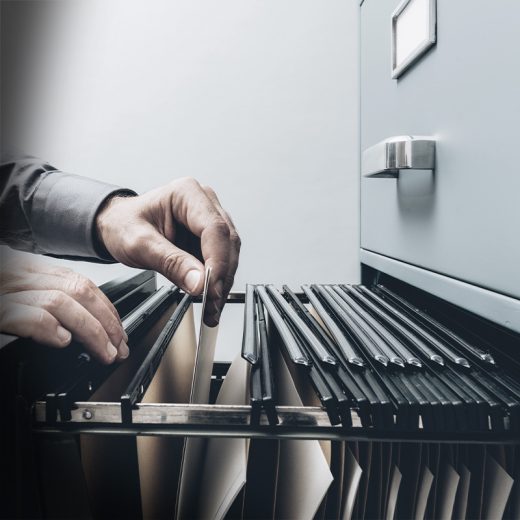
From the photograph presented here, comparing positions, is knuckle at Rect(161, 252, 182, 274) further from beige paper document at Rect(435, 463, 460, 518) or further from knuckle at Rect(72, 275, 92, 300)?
beige paper document at Rect(435, 463, 460, 518)

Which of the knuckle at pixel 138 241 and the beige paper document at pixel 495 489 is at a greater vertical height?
the knuckle at pixel 138 241

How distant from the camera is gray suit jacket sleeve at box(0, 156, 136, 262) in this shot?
52 centimetres

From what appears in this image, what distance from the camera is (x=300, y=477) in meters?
0.29

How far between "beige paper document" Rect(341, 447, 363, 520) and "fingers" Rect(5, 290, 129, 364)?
0.17m

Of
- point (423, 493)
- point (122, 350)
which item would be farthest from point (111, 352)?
point (423, 493)

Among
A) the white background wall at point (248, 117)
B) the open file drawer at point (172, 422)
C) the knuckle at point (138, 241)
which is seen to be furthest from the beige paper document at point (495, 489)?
the white background wall at point (248, 117)

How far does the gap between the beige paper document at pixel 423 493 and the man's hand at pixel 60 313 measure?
0.71ft

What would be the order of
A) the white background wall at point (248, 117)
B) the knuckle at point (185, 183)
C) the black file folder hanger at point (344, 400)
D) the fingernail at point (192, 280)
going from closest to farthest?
the black file folder hanger at point (344, 400)
the fingernail at point (192, 280)
the knuckle at point (185, 183)
the white background wall at point (248, 117)

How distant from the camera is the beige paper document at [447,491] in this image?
0.27 metres

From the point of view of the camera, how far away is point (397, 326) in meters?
0.42

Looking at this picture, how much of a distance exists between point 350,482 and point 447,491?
0.19 ft

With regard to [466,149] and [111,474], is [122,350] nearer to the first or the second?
[111,474]

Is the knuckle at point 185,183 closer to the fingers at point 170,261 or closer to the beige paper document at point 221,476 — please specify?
the fingers at point 170,261

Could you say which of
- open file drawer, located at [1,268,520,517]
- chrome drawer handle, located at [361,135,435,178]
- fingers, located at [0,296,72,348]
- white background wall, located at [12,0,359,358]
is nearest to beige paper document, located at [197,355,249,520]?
open file drawer, located at [1,268,520,517]
